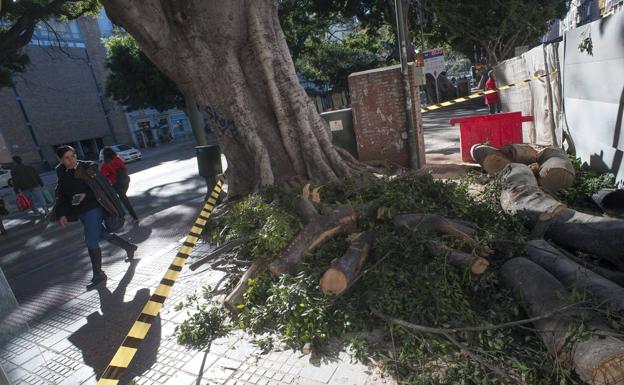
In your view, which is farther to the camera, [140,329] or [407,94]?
[407,94]

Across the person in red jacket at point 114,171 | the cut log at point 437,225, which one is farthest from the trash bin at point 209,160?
the cut log at point 437,225

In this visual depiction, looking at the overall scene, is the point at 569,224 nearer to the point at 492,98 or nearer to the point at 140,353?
the point at 140,353

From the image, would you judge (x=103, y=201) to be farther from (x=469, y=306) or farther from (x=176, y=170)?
(x=176, y=170)

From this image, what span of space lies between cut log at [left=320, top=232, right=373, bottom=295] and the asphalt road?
4.57 meters

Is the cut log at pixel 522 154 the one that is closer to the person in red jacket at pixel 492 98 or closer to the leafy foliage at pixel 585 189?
the leafy foliage at pixel 585 189

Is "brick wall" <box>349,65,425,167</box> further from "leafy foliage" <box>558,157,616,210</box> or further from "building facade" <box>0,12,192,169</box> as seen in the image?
"building facade" <box>0,12,192,169</box>

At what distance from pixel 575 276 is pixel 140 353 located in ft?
12.5

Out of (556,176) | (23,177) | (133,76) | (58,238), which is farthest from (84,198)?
(133,76)

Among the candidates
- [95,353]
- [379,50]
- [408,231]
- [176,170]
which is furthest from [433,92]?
[95,353]

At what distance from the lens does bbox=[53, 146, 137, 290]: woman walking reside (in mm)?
4961

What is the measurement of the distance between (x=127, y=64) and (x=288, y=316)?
84.5 feet

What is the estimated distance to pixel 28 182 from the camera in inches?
432

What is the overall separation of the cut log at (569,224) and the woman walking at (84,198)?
5.32 m

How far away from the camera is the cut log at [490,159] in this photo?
6492 mm
